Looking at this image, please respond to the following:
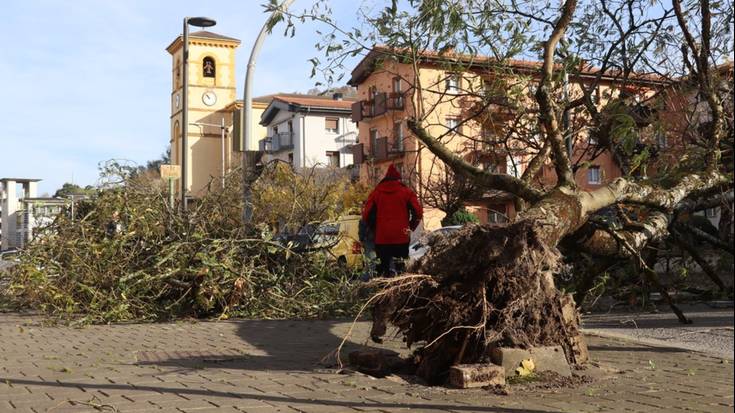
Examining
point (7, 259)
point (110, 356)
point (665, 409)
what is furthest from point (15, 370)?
point (7, 259)

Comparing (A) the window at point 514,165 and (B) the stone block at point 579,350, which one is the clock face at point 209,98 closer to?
(A) the window at point 514,165

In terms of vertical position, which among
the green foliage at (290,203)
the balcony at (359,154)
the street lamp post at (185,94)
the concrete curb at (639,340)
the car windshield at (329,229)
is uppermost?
the balcony at (359,154)

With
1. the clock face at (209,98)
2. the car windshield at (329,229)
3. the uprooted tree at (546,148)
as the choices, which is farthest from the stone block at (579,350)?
the clock face at (209,98)

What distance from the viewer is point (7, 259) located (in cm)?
1311

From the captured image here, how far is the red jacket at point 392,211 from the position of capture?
36.9 ft

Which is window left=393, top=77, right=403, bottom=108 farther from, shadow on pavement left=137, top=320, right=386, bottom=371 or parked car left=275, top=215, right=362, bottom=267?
shadow on pavement left=137, top=320, right=386, bottom=371

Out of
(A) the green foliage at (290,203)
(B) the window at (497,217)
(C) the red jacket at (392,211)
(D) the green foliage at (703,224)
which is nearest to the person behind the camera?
(B) the window at (497,217)

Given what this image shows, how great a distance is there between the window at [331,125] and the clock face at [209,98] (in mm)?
10338

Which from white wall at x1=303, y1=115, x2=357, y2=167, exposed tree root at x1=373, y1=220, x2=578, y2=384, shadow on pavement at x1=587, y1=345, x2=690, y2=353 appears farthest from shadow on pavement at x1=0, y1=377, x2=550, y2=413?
white wall at x1=303, y1=115, x2=357, y2=167

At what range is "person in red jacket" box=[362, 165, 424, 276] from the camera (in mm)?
11242

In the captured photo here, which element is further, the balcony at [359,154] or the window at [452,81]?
the balcony at [359,154]

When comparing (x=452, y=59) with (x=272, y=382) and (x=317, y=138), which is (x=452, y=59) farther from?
(x=317, y=138)

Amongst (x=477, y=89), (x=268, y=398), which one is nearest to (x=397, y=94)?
(x=477, y=89)

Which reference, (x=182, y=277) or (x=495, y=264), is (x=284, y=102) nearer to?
(x=182, y=277)
